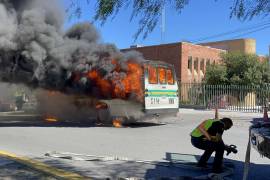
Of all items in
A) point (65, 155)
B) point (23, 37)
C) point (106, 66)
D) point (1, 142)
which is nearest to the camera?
point (65, 155)

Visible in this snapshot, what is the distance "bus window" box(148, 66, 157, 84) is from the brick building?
699 inches

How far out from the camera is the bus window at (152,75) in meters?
13.9

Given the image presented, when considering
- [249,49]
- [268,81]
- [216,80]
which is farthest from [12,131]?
[249,49]

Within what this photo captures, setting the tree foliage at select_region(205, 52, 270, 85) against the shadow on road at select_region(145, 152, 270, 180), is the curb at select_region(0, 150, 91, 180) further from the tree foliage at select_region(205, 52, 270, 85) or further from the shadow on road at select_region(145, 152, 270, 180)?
the tree foliage at select_region(205, 52, 270, 85)

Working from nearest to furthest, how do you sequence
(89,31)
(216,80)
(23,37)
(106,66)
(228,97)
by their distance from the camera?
(106,66) → (23,37) → (89,31) → (228,97) → (216,80)

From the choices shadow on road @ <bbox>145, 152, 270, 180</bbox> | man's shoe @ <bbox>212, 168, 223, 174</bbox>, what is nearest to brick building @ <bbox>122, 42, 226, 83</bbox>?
shadow on road @ <bbox>145, 152, 270, 180</bbox>

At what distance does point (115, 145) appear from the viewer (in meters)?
9.87

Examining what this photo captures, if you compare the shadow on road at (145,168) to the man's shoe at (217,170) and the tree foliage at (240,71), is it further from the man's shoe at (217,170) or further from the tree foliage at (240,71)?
the tree foliage at (240,71)

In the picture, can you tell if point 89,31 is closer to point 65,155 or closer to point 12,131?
point 12,131

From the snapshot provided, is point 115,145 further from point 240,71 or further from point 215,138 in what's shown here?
point 240,71

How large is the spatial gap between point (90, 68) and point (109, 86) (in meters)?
0.93

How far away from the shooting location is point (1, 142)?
10320mm

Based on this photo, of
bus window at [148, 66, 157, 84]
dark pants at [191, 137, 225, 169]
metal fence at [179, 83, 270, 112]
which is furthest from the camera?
metal fence at [179, 83, 270, 112]

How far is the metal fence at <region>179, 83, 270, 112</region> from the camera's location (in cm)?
2420
